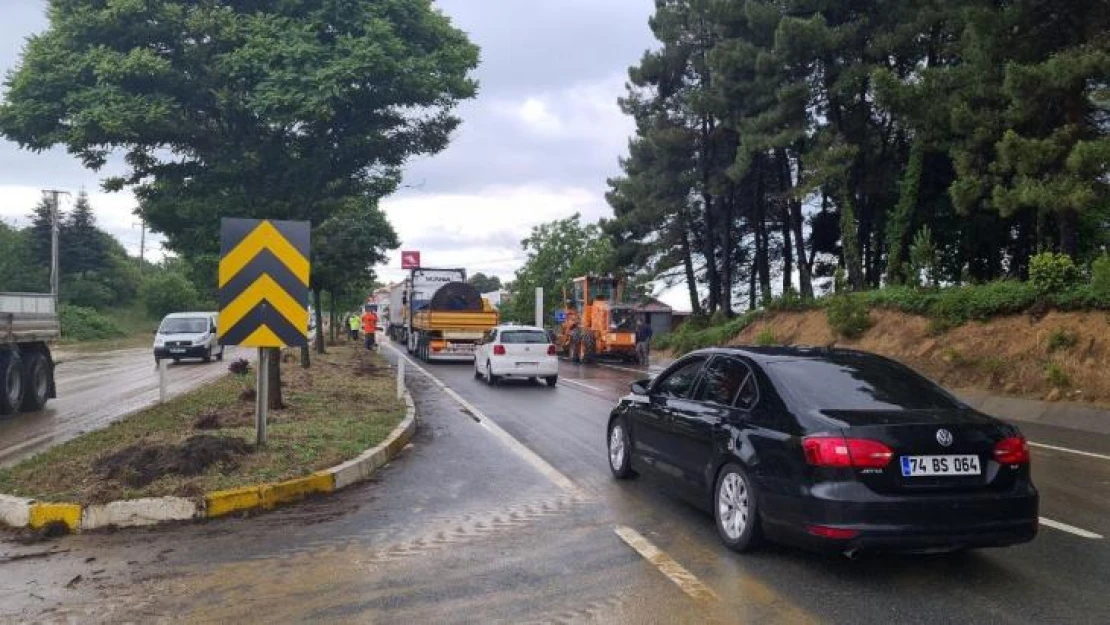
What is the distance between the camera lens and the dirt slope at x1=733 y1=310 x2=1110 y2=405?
15461mm

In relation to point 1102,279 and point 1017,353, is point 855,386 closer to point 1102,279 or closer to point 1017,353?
point 1017,353

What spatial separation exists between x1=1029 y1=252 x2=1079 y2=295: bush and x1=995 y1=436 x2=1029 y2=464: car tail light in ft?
47.5

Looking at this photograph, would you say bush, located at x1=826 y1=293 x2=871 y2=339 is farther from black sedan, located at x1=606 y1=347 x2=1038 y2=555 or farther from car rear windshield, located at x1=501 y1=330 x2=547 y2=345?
black sedan, located at x1=606 y1=347 x2=1038 y2=555

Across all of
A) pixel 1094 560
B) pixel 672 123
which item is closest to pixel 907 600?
pixel 1094 560

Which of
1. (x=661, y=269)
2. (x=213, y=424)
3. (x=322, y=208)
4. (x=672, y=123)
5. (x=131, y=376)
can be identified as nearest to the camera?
(x=213, y=424)

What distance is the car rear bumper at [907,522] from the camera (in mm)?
5023

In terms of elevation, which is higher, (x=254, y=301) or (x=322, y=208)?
(x=322, y=208)

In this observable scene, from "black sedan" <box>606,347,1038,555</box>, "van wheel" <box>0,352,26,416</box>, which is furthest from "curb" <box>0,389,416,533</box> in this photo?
"van wheel" <box>0,352,26,416</box>

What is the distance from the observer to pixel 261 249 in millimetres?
9133

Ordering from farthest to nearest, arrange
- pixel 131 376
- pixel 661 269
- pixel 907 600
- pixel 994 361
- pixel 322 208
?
pixel 661 269 → pixel 131 376 → pixel 994 361 → pixel 322 208 → pixel 907 600

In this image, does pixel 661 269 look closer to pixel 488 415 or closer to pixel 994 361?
pixel 994 361

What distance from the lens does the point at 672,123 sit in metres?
37.3

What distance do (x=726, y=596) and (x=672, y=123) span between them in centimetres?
3415

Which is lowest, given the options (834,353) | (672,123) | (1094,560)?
(1094,560)
